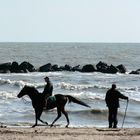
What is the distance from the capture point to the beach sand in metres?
16.4

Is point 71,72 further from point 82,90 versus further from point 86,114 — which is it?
point 86,114

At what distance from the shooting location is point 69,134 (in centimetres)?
1717

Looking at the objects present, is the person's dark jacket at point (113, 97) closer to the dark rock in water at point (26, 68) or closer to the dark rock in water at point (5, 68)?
the dark rock in water at point (5, 68)

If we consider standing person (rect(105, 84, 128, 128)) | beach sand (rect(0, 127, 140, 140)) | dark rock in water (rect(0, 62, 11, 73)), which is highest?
standing person (rect(105, 84, 128, 128))

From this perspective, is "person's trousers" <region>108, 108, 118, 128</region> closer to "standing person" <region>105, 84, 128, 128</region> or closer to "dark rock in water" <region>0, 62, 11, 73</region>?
"standing person" <region>105, 84, 128, 128</region>

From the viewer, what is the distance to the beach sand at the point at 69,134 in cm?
1638

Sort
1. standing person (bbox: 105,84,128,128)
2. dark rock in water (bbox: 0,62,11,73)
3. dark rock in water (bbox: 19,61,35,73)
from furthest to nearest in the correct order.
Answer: dark rock in water (bbox: 19,61,35,73) → dark rock in water (bbox: 0,62,11,73) → standing person (bbox: 105,84,128,128)

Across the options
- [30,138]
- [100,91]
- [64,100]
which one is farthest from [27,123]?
[100,91]

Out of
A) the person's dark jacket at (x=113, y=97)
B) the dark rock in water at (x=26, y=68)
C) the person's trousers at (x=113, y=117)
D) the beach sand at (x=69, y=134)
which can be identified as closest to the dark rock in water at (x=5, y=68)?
the dark rock in water at (x=26, y=68)

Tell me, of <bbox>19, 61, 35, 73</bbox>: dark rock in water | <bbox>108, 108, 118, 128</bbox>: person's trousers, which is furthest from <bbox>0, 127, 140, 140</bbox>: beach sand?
<bbox>19, 61, 35, 73</bbox>: dark rock in water

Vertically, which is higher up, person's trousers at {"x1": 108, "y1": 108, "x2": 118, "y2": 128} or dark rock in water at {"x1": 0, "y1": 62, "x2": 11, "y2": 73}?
person's trousers at {"x1": 108, "y1": 108, "x2": 118, "y2": 128}

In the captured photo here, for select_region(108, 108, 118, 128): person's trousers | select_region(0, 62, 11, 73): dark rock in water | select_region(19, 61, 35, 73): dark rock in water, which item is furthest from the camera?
select_region(19, 61, 35, 73): dark rock in water

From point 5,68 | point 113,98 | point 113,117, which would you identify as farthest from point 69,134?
point 5,68

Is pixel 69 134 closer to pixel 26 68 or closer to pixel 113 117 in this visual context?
pixel 113 117
